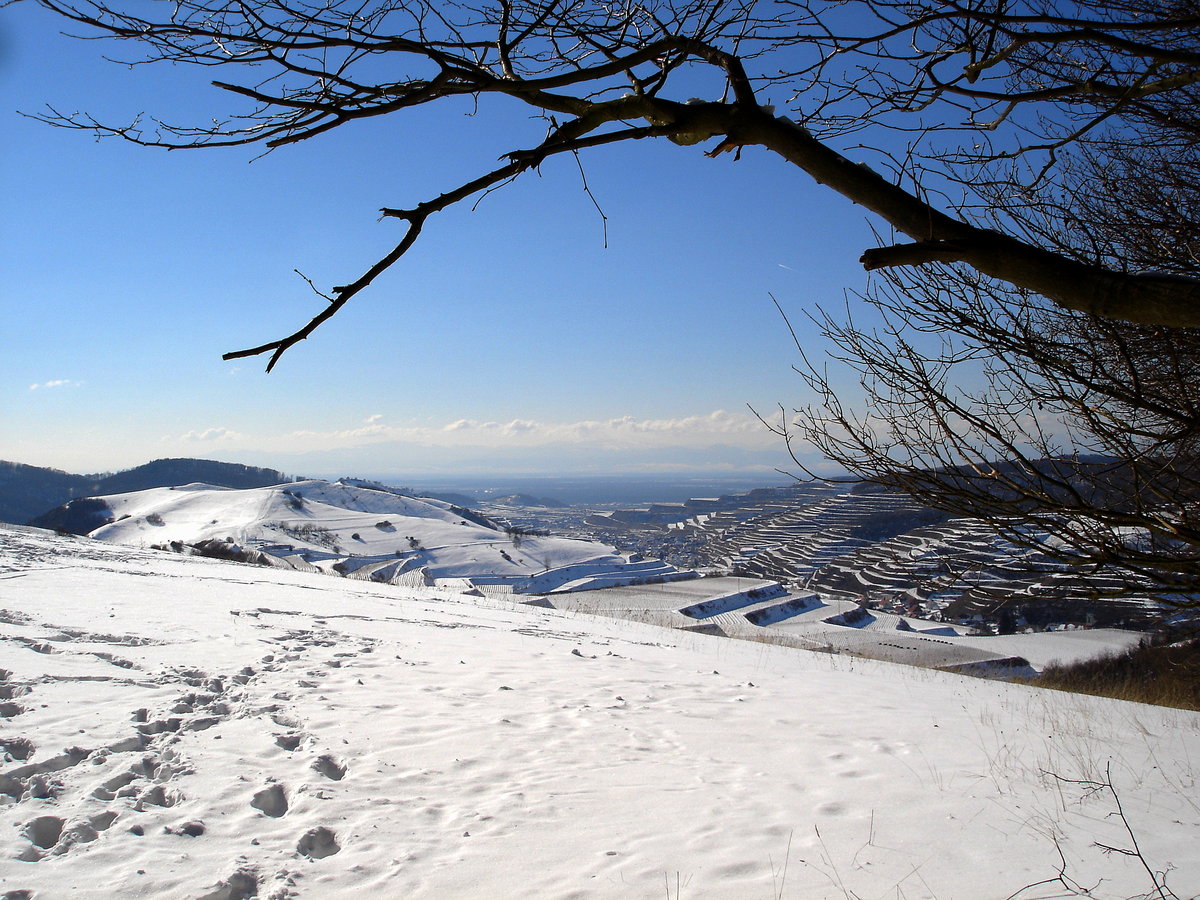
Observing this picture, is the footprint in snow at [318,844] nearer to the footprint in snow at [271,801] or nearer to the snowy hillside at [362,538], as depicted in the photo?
the footprint in snow at [271,801]

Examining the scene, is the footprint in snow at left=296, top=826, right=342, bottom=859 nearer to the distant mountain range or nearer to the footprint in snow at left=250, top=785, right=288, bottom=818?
the footprint in snow at left=250, top=785, right=288, bottom=818

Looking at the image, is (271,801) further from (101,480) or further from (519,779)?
(101,480)

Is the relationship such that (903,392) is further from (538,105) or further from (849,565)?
(849,565)

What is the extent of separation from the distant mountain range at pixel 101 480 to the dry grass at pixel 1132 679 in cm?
11585

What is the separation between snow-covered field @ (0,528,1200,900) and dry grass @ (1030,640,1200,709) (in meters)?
3.45

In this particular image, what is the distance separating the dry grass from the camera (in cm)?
956

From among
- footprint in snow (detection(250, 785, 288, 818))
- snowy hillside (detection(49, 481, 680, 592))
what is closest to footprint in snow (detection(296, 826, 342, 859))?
footprint in snow (detection(250, 785, 288, 818))

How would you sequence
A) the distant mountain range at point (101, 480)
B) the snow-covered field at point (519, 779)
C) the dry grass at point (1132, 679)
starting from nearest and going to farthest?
1. the snow-covered field at point (519, 779)
2. the dry grass at point (1132, 679)
3. the distant mountain range at point (101, 480)

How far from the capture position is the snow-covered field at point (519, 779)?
248 cm

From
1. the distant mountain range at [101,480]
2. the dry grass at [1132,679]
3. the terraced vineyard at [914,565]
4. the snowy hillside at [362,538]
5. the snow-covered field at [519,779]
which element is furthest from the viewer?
the distant mountain range at [101,480]

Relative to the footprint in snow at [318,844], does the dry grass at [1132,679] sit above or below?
below

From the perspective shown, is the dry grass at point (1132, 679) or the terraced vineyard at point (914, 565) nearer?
the terraced vineyard at point (914, 565)

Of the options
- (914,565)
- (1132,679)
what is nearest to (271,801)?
(914,565)

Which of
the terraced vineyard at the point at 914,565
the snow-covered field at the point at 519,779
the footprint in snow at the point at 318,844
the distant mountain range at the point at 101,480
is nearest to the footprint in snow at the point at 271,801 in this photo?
the snow-covered field at the point at 519,779
